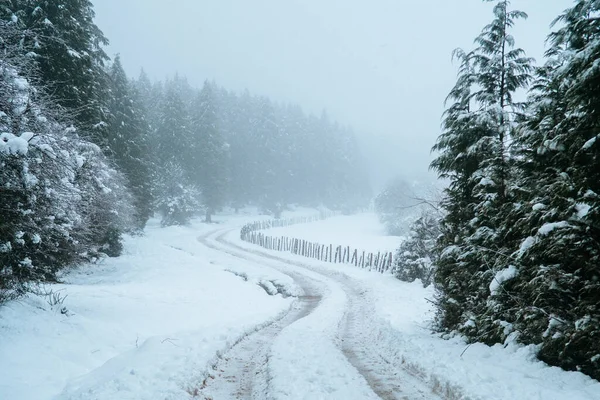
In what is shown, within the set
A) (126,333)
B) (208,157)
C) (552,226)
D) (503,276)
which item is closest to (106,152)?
(126,333)

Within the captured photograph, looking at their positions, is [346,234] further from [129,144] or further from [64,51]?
[64,51]

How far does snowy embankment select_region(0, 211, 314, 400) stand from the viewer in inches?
279

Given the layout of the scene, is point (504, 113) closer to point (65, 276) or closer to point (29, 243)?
point (29, 243)

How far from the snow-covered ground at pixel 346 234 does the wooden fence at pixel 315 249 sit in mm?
3008

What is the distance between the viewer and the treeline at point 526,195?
6.29m

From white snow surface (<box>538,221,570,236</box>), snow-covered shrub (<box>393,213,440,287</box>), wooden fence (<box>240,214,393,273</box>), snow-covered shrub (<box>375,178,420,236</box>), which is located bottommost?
wooden fence (<box>240,214,393,273</box>)

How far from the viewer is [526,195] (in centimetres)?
819

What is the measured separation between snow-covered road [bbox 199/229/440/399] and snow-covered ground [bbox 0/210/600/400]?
56 millimetres

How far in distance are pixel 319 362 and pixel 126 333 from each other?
6271mm

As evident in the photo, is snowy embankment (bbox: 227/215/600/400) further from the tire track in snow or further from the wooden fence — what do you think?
the wooden fence

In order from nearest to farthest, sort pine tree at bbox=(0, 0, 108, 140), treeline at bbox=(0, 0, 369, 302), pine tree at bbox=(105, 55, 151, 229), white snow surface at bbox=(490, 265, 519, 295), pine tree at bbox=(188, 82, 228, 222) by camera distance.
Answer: white snow surface at bbox=(490, 265, 519, 295), treeline at bbox=(0, 0, 369, 302), pine tree at bbox=(0, 0, 108, 140), pine tree at bbox=(105, 55, 151, 229), pine tree at bbox=(188, 82, 228, 222)

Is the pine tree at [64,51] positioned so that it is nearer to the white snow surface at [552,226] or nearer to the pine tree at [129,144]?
the pine tree at [129,144]

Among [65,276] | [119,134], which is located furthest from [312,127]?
[65,276]

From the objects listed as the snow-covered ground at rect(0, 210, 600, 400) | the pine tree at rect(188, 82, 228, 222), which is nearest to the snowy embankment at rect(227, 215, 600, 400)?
the snow-covered ground at rect(0, 210, 600, 400)
